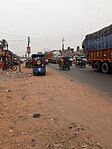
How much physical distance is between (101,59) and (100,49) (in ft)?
3.42

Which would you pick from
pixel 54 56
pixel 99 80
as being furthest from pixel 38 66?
pixel 54 56

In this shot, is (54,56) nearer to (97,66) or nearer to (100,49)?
(97,66)

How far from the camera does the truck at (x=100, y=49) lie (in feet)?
87.4

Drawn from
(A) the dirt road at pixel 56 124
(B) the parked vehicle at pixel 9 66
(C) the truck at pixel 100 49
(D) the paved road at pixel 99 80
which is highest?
(C) the truck at pixel 100 49

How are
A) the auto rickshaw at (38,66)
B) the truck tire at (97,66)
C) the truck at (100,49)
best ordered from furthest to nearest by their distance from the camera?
the truck tire at (97,66), the truck at (100,49), the auto rickshaw at (38,66)

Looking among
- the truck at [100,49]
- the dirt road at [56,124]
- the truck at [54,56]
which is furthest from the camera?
the truck at [54,56]

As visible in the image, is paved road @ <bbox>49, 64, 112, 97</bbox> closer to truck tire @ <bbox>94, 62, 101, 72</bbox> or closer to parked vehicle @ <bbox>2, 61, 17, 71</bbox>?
truck tire @ <bbox>94, 62, 101, 72</bbox>

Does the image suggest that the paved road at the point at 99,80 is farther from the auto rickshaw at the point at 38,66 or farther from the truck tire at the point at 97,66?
the truck tire at the point at 97,66

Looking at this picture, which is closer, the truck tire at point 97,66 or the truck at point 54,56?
the truck tire at point 97,66

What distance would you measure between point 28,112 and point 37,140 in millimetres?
2989

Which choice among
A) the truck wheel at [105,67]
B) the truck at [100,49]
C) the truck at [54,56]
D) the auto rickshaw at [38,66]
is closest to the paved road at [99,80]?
the truck wheel at [105,67]

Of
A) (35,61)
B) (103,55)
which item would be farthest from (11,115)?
(103,55)

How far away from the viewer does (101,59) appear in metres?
28.7

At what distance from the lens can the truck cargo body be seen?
88.8 ft
